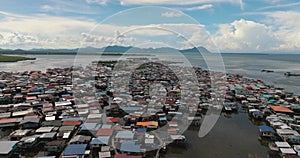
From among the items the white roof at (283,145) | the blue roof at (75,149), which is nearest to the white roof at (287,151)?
the white roof at (283,145)

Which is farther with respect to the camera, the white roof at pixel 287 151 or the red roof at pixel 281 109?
the red roof at pixel 281 109

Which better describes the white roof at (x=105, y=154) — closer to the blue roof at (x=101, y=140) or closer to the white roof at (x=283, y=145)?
the blue roof at (x=101, y=140)

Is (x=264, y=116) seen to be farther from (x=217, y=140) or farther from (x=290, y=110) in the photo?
(x=217, y=140)

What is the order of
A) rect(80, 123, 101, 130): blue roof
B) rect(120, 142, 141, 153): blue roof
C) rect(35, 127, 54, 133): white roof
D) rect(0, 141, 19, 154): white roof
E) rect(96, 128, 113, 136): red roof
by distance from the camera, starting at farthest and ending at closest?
rect(80, 123, 101, 130): blue roof
rect(35, 127, 54, 133): white roof
rect(96, 128, 113, 136): red roof
rect(120, 142, 141, 153): blue roof
rect(0, 141, 19, 154): white roof

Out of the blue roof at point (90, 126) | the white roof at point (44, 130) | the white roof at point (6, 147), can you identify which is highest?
the white roof at point (6, 147)

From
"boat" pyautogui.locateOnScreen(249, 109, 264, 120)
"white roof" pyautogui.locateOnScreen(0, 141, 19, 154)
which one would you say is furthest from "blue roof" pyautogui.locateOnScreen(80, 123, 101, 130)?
"boat" pyautogui.locateOnScreen(249, 109, 264, 120)

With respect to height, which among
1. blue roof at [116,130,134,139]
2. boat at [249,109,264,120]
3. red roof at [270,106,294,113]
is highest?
blue roof at [116,130,134,139]

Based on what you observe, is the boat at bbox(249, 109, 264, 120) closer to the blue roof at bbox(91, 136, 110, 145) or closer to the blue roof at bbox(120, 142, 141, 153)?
the blue roof at bbox(120, 142, 141, 153)
